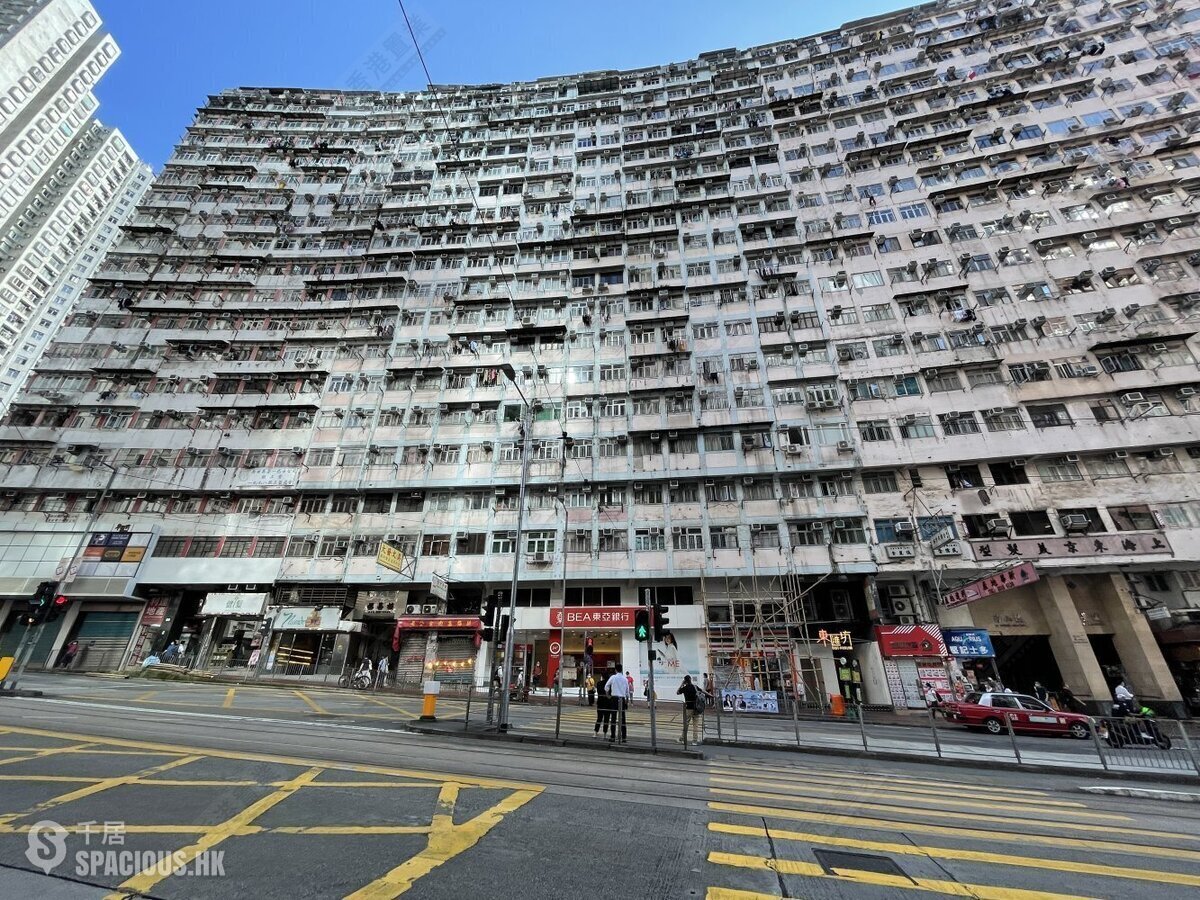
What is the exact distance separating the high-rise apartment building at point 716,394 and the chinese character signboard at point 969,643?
0.88 ft

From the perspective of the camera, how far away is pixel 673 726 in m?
15.5

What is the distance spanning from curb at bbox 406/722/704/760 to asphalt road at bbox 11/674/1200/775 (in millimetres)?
847

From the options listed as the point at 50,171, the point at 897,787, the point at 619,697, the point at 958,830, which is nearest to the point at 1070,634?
the point at 897,787

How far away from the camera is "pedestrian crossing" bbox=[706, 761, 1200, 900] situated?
403 centimetres

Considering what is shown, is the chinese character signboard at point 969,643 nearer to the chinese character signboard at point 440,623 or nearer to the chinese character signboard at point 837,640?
the chinese character signboard at point 837,640

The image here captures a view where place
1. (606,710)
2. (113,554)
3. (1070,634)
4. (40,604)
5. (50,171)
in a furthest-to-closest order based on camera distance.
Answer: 1. (50,171)
2. (113,554)
3. (1070,634)
4. (40,604)
5. (606,710)

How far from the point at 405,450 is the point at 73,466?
21.7 m

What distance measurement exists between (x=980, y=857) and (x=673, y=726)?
12.0m

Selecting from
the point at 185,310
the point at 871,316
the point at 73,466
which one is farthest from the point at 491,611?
the point at 185,310

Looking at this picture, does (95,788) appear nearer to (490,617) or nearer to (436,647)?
(490,617)

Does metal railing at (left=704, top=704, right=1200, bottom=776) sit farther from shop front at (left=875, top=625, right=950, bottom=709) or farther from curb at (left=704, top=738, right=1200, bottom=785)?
shop front at (left=875, top=625, right=950, bottom=709)

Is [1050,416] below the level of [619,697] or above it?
above

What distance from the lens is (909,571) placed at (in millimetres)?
24641

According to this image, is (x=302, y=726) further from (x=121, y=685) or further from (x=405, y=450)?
(x=405, y=450)
